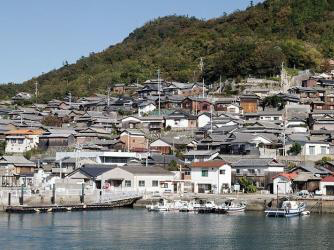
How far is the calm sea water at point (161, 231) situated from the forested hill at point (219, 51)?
3294 centimetres

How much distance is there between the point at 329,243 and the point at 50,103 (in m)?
49.7

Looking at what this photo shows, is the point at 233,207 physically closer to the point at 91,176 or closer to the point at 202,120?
the point at 91,176

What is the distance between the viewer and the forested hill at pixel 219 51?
227 ft

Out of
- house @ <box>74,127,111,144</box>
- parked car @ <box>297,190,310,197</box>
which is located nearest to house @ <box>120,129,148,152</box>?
house @ <box>74,127,111,144</box>

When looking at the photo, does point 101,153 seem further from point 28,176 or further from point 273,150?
point 273,150

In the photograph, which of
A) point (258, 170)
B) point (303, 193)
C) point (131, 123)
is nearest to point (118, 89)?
point (131, 123)

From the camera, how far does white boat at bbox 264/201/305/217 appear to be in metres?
37.2

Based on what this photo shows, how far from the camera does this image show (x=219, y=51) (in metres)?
80.3

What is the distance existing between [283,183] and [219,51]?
40114 mm

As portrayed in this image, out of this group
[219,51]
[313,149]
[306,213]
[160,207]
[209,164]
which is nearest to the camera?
[306,213]

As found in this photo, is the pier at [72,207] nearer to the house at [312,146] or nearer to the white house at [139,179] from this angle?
the white house at [139,179]

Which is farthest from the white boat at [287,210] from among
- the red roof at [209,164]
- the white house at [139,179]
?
the white house at [139,179]

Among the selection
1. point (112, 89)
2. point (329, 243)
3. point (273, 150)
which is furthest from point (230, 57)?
point (329, 243)

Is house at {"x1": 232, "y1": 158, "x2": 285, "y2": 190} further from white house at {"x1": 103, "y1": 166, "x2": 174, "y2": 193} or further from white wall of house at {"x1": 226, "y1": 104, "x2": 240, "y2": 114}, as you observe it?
white wall of house at {"x1": 226, "y1": 104, "x2": 240, "y2": 114}
